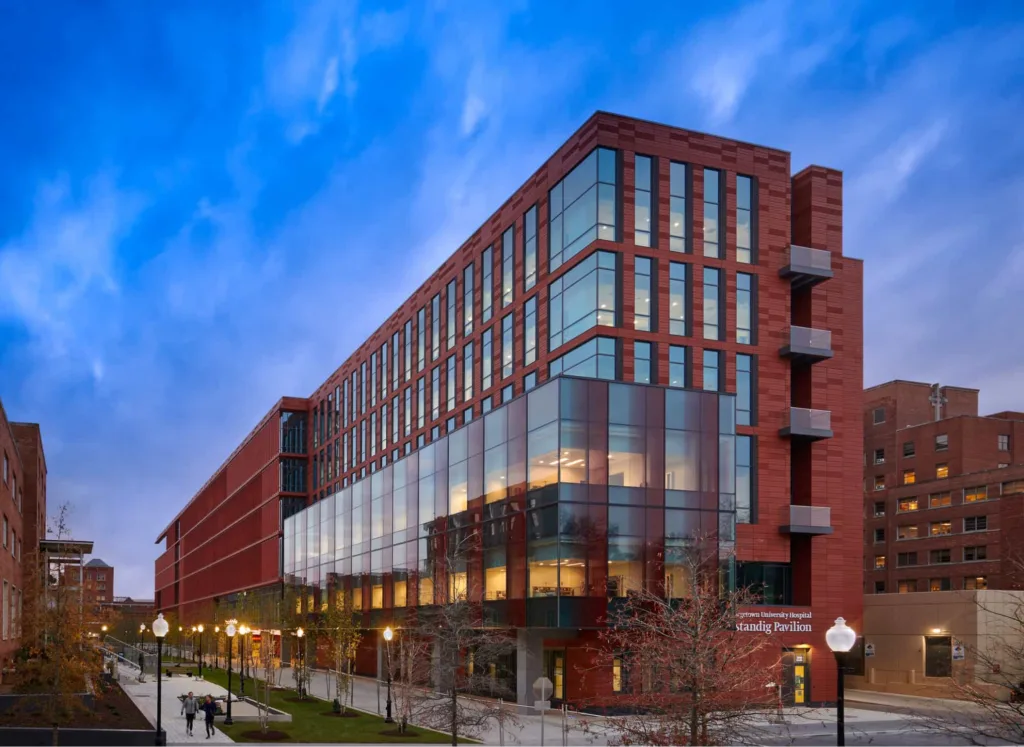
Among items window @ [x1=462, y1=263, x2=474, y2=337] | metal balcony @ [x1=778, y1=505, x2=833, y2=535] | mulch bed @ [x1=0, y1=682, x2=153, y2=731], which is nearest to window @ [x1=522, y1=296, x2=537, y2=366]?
window @ [x1=462, y1=263, x2=474, y2=337]

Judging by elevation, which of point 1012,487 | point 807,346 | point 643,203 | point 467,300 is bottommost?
point 1012,487

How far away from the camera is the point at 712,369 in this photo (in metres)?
54.7

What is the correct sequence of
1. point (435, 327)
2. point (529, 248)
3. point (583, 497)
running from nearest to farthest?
point (583, 497), point (529, 248), point (435, 327)

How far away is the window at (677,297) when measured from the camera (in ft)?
178

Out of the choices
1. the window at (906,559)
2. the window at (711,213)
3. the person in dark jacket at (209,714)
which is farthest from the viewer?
the window at (906,559)

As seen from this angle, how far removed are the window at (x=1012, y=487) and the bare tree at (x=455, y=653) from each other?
52.0 m

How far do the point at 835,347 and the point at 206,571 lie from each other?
387 feet

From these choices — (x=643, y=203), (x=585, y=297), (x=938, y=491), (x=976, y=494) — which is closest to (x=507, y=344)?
(x=585, y=297)

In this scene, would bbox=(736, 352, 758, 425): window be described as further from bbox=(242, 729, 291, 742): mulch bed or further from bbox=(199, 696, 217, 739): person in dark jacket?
bbox=(199, 696, 217, 739): person in dark jacket

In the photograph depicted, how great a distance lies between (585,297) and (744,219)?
34.3 feet

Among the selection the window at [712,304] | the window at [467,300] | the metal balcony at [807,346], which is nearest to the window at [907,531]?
the metal balcony at [807,346]

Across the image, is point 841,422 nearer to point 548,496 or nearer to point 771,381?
point 771,381

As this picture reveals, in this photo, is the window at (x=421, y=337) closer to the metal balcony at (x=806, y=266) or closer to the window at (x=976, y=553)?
the metal balcony at (x=806, y=266)

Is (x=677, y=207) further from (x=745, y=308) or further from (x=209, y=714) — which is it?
(x=209, y=714)
